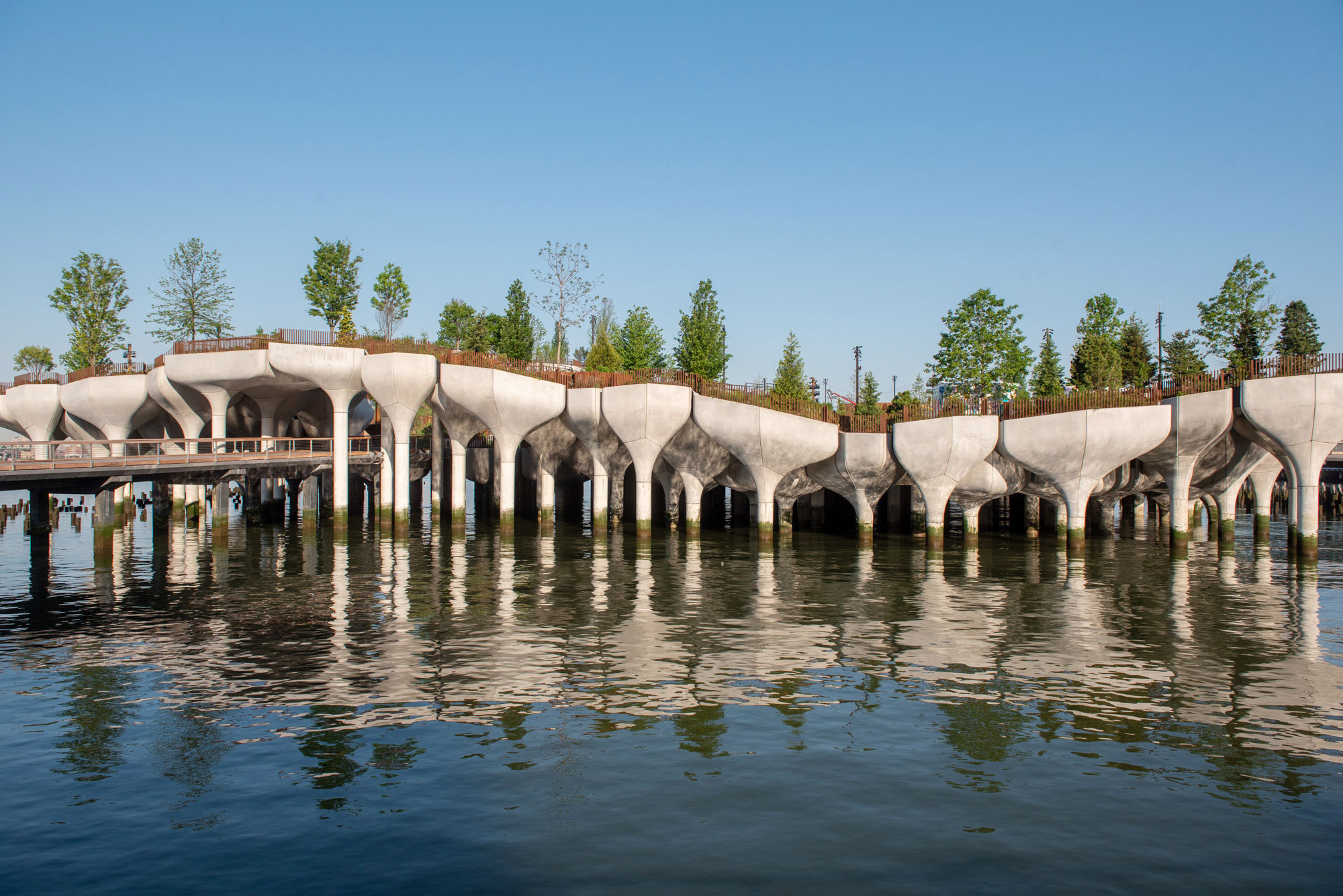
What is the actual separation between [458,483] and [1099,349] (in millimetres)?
51230

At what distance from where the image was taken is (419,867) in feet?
32.6

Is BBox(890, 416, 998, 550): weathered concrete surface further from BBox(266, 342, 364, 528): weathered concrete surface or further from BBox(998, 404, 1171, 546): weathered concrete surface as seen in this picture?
BBox(266, 342, 364, 528): weathered concrete surface

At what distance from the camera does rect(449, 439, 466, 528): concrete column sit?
53000 mm

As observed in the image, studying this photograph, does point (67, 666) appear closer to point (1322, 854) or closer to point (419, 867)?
point (419, 867)

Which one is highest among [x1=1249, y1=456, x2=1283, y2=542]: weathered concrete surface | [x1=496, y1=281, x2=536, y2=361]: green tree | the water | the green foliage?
[x1=496, y1=281, x2=536, y2=361]: green tree

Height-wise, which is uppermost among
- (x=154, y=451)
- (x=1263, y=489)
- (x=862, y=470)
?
(x=154, y=451)

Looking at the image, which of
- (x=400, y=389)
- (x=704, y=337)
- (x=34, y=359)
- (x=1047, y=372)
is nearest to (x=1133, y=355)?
(x=1047, y=372)

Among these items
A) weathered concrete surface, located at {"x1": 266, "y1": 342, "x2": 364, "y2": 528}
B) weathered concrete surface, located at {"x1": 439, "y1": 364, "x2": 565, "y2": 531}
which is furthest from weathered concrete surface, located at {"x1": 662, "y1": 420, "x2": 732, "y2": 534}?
weathered concrete surface, located at {"x1": 266, "y1": 342, "x2": 364, "y2": 528}

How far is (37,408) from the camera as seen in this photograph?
59719mm

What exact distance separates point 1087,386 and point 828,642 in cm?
5727

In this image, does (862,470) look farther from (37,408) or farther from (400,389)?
(37,408)

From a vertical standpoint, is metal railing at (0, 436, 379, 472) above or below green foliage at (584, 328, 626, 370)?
below

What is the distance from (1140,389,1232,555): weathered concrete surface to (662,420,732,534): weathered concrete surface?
21897 millimetres

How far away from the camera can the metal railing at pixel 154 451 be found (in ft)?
118
